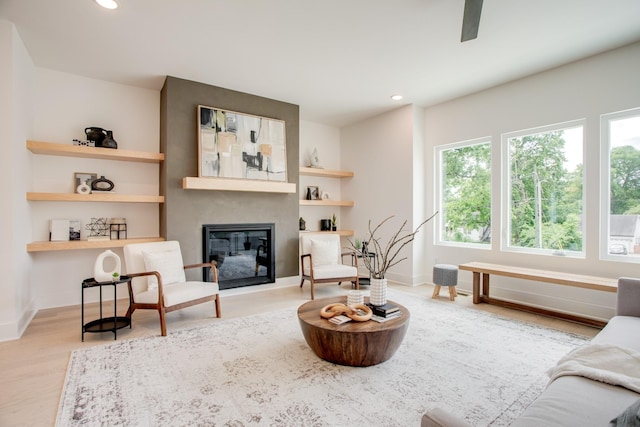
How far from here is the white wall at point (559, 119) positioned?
3.44 meters

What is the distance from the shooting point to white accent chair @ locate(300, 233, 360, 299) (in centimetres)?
448

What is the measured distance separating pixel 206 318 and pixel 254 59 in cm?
305

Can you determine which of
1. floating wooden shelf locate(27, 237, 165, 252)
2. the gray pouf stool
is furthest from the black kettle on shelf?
the gray pouf stool

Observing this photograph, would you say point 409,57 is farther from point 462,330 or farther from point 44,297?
point 44,297

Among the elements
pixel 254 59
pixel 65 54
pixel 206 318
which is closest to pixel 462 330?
pixel 206 318

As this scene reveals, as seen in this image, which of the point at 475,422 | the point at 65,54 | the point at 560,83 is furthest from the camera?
the point at 560,83

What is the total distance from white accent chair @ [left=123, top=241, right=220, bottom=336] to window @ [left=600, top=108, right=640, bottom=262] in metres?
4.47

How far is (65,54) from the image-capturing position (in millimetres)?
3545

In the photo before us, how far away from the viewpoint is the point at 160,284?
3.11 metres

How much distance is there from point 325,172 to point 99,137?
11.3 ft

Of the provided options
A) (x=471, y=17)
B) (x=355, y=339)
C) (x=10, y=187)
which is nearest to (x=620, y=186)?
(x=471, y=17)

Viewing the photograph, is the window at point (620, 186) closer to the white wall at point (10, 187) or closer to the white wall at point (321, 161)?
the white wall at point (321, 161)

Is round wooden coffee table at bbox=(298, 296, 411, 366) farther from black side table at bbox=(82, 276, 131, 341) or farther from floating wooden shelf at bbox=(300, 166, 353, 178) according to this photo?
floating wooden shelf at bbox=(300, 166, 353, 178)

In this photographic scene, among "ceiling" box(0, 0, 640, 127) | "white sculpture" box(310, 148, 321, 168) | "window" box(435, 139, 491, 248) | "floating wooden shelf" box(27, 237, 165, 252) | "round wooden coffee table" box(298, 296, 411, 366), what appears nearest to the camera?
"round wooden coffee table" box(298, 296, 411, 366)
